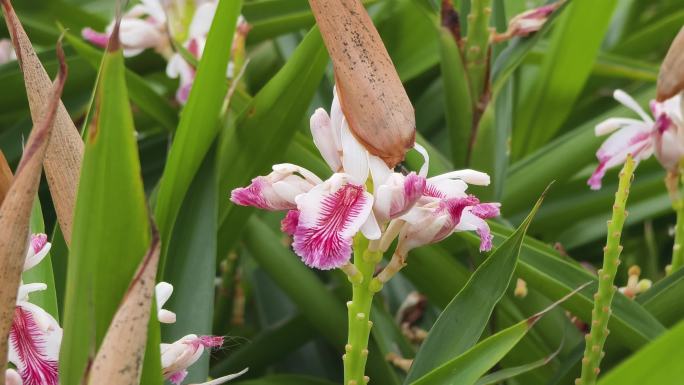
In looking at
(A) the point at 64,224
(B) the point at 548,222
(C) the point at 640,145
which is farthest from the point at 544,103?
(A) the point at 64,224

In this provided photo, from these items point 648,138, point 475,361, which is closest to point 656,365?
point 475,361

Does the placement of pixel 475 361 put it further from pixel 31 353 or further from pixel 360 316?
pixel 31 353

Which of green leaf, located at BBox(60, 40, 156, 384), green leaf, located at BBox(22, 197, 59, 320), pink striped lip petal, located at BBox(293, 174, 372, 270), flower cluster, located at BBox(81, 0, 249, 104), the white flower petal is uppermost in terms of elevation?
flower cluster, located at BBox(81, 0, 249, 104)

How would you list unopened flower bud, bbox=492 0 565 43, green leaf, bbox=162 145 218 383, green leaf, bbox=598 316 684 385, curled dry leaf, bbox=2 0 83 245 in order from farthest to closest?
unopened flower bud, bbox=492 0 565 43
green leaf, bbox=162 145 218 383
curled dry leaf, bbox=2 0 83 245
green leaf, bbox=598 316 684 385

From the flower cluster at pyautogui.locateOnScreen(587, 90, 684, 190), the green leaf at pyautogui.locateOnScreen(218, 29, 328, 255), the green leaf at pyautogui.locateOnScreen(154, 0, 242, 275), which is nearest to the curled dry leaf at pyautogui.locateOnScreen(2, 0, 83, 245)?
the green leaf at pyautogui.locateOnScreen(154, 0, 242, 275)

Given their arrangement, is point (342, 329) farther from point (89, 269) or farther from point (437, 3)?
point (89, 269)

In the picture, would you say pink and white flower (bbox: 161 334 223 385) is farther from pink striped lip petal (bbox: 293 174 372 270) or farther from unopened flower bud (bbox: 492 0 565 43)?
unopened flower bud (bbox: 492 0 565 43)
